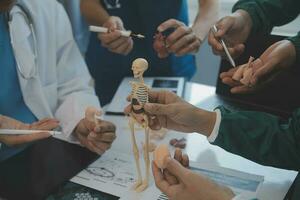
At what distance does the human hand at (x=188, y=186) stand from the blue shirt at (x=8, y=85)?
444mm

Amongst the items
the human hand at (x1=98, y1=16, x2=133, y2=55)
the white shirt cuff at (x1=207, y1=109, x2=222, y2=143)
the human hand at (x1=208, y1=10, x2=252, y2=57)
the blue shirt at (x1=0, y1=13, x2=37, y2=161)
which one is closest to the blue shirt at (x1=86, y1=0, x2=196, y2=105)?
the human hand at (x1=98, y1=16, x2=133, y2=55)

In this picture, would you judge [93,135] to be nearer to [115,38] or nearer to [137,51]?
[115,38]

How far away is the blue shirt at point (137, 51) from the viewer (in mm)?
1174

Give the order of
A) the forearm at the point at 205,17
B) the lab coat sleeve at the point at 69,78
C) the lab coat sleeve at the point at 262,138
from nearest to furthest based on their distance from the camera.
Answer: the lab coat sleeve at the point at 262,138 → the lab coat sleeve at the point at 69,78 → the forearm at the point at 205,17

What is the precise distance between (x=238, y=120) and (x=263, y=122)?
0.05 metres

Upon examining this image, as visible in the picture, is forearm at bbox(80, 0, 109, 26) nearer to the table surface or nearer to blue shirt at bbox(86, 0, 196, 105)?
blue shirt at bbox(86, 0, 196, 105)

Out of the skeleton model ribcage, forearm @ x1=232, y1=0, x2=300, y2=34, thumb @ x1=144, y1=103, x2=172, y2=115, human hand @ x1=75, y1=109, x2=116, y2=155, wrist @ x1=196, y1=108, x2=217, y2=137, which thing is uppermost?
forearm @ x1=232, y1=0, x2=300, y2=34

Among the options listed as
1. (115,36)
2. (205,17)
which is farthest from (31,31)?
(205,17)

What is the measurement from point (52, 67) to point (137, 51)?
0.34 metres

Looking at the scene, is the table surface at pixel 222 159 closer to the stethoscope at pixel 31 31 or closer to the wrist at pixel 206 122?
the wrist at pixel 206 122

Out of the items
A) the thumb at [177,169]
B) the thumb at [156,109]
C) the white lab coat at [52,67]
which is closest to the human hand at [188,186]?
the thumb at [177,169]

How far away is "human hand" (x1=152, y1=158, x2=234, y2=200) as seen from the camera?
56 centimetres

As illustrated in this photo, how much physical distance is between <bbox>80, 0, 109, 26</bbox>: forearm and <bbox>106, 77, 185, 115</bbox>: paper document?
8.7 inches

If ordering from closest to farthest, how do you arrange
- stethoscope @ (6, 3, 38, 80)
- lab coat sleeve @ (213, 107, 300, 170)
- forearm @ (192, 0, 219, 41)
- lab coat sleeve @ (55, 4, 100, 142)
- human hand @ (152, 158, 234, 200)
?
1. human hand @ (152, 158, 234, 200)
2. lab coat sleeve @ (213, 107, 300, 170)
3. stethoscope @ (6, 3, 38, 80)
4. lab coat sleeve @ (55, 4, 100, 142)
5. forearm @ (192, 0, 219, 41)
